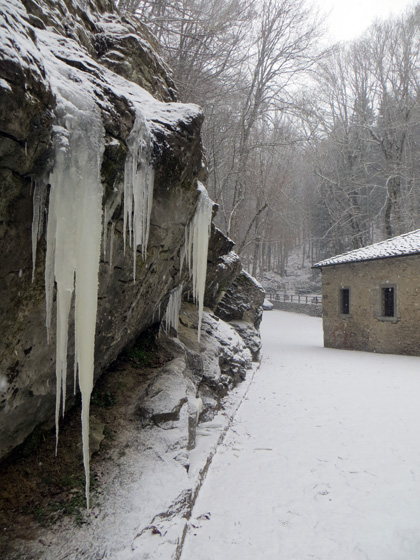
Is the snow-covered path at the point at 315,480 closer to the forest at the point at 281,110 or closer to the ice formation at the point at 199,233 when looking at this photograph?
the ice formation at the point at 199,233

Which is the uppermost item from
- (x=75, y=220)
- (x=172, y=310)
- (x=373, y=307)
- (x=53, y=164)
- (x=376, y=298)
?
(x=53, y=164)

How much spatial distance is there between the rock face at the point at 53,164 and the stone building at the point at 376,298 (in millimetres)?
10846

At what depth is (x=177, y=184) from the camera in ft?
13.1

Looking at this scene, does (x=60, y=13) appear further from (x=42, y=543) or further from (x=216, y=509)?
(x=216, y=509)

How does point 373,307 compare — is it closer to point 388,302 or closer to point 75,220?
point 388,302

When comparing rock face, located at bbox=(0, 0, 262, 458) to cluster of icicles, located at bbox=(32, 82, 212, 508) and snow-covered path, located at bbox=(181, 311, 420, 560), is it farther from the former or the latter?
snow-covered path, located at bbox=(181, 311, 420, 560)

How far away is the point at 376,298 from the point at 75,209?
1377 centimetres

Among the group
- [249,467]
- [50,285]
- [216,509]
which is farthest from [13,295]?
[249,467]

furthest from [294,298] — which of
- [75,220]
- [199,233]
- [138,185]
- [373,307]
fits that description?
[75,220]

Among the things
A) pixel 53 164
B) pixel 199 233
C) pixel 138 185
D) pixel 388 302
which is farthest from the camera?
pixel 388 302

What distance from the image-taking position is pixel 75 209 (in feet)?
8.00

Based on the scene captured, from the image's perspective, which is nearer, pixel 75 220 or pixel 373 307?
pixel 75 220

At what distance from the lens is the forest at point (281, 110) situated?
387 inches

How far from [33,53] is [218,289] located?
25.2ft
